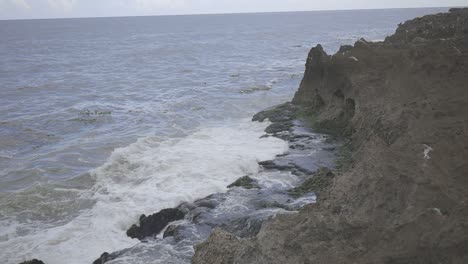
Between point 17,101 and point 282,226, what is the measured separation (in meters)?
28.2

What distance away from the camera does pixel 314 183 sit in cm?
1078

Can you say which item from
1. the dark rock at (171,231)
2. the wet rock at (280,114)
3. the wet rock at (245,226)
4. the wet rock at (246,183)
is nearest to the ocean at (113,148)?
the wet rock at (246,183)

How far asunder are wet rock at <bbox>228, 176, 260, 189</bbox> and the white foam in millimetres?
405

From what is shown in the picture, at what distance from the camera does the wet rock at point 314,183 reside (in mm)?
10562

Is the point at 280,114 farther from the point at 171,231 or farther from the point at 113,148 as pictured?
the point at 171,231

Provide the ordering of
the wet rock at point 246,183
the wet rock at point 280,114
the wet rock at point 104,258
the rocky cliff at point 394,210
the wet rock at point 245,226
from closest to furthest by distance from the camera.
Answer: the rocky cliff at point 394,210 < the wet rock at point 245,226 < the wet rock at point 104,258 < the wet rock at point 246,183 < the wet rock at point 280,114

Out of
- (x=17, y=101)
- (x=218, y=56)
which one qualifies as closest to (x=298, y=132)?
(x=17, y=101)

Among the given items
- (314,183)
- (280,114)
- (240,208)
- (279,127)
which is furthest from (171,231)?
(280,114)

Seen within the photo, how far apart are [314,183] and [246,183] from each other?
2046 mm

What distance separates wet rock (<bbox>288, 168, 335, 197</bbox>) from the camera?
10.6 m

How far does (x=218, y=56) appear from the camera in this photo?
56.4 m

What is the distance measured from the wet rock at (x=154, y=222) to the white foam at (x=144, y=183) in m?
0.27

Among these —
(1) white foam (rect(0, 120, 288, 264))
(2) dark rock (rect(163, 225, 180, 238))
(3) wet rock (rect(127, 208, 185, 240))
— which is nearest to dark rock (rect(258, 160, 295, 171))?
(1) white foam (rect(0, 120, 288, 264))

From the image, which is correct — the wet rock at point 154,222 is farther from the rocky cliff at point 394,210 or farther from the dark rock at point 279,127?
the dark rock at point 279,127
